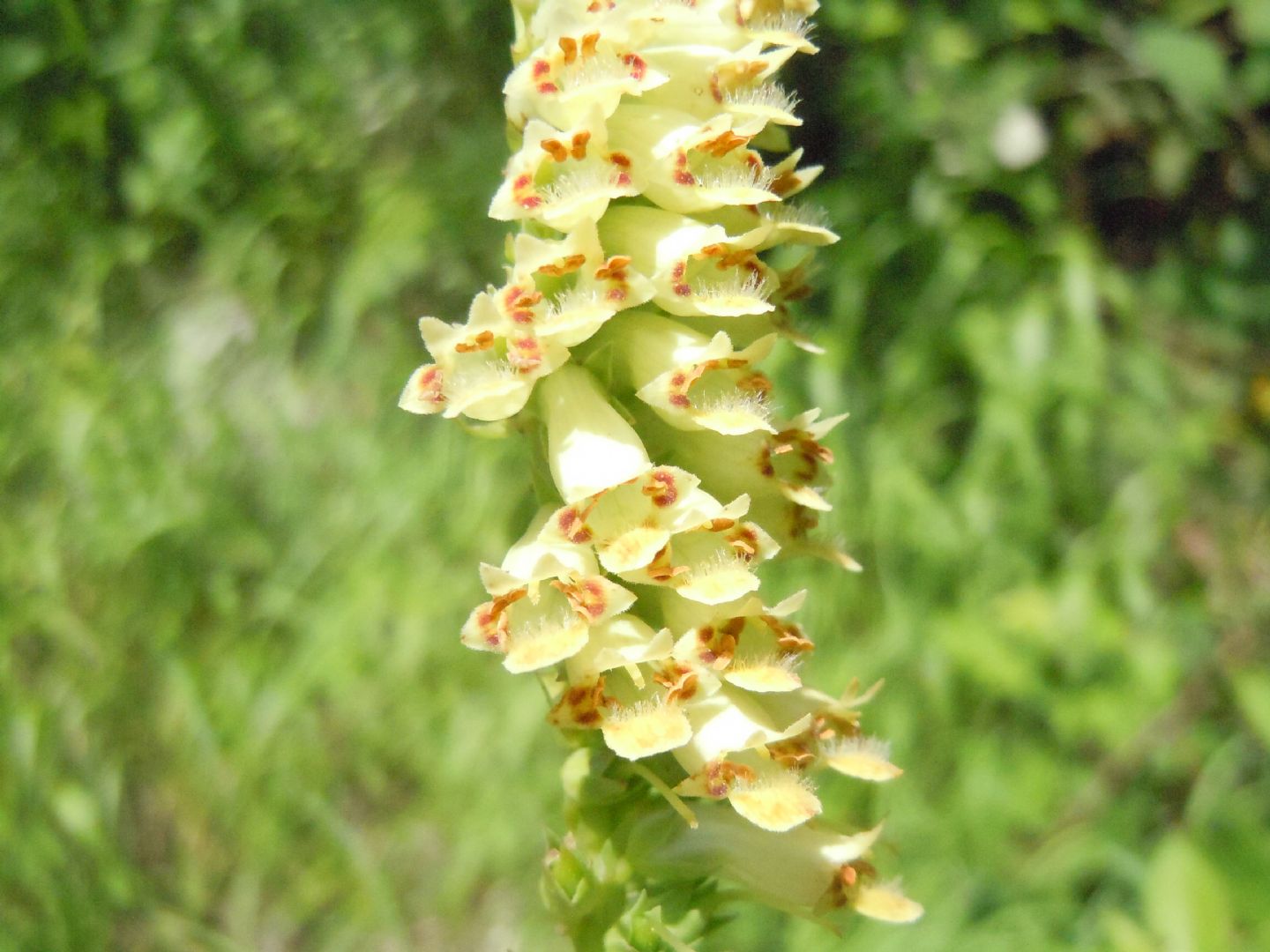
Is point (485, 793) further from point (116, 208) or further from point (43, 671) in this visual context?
point (116, 208)

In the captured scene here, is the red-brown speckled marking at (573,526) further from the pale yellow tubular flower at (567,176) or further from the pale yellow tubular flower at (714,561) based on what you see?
the pale yellow tubular flower at (567,176)

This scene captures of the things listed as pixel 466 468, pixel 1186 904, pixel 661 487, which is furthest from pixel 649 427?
pixel 466 468

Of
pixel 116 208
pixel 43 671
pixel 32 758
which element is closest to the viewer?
pixel 32 758

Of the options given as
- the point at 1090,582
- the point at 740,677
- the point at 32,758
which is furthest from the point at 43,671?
the point at 1090,582

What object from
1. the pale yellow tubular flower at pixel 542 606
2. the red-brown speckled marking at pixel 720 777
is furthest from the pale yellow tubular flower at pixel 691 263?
the red-brown speckled marking at pixel 720 777

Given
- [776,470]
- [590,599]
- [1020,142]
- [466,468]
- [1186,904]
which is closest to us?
[590,599]

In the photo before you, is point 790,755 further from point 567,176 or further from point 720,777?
point 567,176
